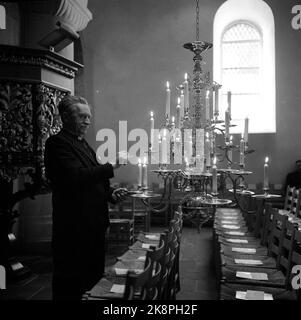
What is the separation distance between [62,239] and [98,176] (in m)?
0.55

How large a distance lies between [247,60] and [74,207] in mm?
7934

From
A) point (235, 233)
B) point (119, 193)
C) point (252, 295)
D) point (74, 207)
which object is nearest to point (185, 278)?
point (235, 233)

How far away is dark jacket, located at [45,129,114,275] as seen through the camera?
294 cm

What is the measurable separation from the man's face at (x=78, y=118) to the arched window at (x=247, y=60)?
6.73 m

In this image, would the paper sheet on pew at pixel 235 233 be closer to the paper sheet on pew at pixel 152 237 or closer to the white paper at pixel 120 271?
the paper sheet on pew at pixel 152 237

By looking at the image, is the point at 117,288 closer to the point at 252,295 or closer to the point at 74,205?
the point at 74,205

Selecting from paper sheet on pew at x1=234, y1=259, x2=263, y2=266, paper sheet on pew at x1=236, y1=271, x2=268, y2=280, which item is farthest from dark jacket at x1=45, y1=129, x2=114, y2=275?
paper sheet on pew at x1=234, y1=259, x2=263, y2=266

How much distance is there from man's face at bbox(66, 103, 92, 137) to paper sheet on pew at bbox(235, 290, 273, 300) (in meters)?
1.79

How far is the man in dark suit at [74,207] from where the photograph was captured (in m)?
2.96

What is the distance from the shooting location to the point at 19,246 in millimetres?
6371

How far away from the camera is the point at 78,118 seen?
10.0 feet

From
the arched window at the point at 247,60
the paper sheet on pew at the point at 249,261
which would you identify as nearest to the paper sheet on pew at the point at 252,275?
the paper sheet on pew at the point at 249,261

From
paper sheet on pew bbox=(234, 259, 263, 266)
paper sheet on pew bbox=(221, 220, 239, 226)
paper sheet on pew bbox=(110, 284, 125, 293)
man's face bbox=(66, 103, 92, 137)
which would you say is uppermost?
man's face bbox=(66, 103, 92, 137)

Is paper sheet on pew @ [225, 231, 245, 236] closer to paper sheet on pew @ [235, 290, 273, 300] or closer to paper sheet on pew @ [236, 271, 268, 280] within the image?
paper sheet on pew @ [236, 271, 268, 280]
